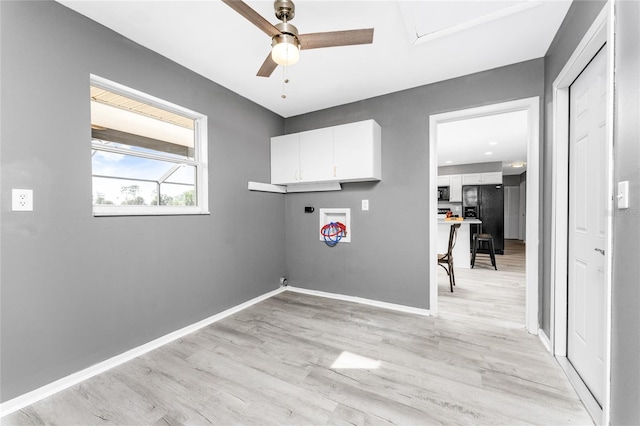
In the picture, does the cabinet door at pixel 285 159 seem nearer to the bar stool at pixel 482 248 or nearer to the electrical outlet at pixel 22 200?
the electrical outlet at pixel 22 200

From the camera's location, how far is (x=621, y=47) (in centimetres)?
113

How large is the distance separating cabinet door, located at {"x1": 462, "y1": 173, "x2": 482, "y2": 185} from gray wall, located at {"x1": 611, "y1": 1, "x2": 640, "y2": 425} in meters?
6.65

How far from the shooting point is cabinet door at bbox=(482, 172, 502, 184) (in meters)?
6.89

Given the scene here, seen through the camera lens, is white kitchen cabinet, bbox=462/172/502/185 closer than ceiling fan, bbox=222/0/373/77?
No

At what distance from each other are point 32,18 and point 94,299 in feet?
6.07

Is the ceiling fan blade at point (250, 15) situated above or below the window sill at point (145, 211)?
above

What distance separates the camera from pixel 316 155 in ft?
10.6

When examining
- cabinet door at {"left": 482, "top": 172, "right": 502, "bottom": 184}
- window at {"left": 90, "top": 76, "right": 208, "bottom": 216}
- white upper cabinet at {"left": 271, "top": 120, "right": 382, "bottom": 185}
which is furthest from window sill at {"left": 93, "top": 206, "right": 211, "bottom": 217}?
cabinet door at {"left": 482, "top": 172, "right": 502, "bottom": 184}

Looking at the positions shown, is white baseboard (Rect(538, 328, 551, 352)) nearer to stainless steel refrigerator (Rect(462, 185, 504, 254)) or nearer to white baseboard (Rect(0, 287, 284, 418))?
white baseboard (Rect(0, 287, 284, 418))

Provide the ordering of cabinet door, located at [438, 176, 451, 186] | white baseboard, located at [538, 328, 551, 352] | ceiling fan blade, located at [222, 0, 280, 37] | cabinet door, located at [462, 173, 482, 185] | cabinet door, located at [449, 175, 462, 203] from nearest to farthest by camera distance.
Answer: ceiling fan blade, located at [222, 0, 280, 37] < white baseboard, located at [538, 328, 551, 352] < cabinet door, located at [462, 173, 482, 185] < cabinet door, located at [449, 175, 462, 203] < cabinet door, located at [438, 176, 451, 186]

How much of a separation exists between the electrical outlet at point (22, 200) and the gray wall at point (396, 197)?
2630 mm

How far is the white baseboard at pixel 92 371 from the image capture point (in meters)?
1.53

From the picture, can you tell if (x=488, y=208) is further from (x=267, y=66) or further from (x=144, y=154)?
(x=144, y=154)

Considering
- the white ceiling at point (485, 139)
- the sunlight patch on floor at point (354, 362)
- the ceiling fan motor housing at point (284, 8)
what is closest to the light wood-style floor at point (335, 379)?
the sunlight patch on floor at point (354, 362)
